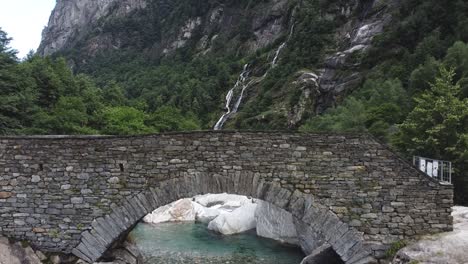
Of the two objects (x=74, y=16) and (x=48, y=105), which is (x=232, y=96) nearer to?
(x=48, y=105)

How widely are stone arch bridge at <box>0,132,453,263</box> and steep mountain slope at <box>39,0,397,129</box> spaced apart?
3838 cm

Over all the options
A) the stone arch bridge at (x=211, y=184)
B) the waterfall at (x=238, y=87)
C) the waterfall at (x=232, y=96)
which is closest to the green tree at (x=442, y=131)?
the stone arch bridge at (x=211, y=184)

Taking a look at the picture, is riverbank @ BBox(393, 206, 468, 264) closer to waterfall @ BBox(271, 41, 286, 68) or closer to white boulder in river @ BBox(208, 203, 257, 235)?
white boulder in river @ BBox(208, 203, 257, 235)

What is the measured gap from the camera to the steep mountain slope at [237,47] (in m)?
53.6

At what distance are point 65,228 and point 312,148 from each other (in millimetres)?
6656

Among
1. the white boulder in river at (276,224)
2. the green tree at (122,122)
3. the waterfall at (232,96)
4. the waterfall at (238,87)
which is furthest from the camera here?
the waterfall at (238,87)

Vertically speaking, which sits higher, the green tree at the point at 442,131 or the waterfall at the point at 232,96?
the waterfall at the point at 232,96

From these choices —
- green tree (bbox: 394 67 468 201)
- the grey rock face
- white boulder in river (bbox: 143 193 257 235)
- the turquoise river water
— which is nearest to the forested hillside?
green tree (bbox: 394 67 468 201)

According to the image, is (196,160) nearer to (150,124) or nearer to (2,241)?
(2,241)

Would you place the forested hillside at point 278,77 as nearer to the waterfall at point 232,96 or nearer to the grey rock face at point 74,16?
the waterfall at point 232,96

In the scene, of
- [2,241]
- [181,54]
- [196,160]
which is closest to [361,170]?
[196,160]

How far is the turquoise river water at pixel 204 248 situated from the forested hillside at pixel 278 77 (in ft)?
24.6

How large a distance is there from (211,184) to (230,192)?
524mm

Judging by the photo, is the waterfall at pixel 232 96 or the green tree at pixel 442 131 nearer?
the green tree at pixel 442 131
